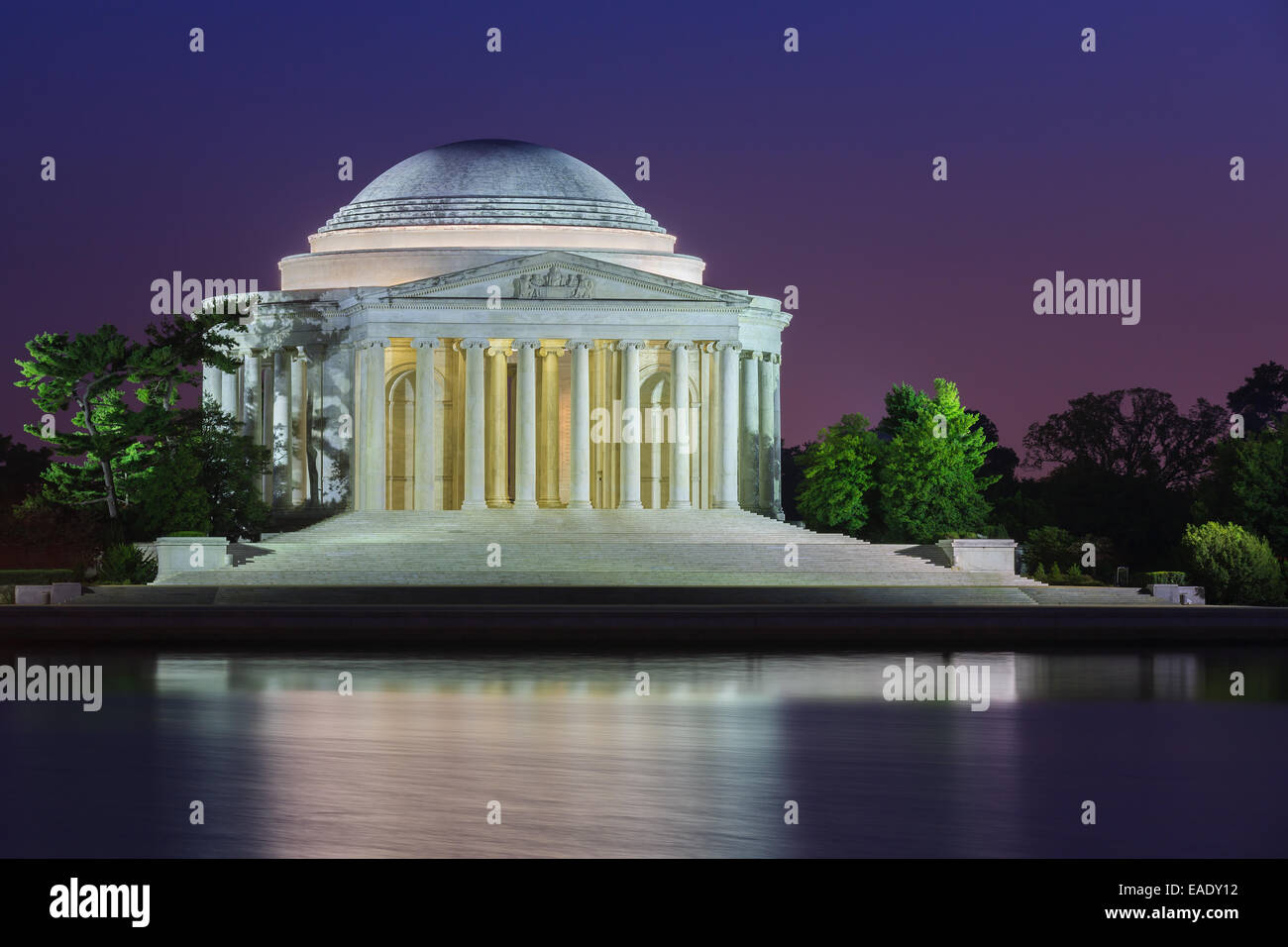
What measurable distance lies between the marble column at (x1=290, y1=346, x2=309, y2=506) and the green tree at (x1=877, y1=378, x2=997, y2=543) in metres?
30.3

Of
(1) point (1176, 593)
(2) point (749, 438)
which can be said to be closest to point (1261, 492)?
(1) point (1176, 593)

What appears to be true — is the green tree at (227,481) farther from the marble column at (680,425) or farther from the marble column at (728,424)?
the marble column at (728,424)

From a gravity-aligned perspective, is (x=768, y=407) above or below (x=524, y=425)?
above

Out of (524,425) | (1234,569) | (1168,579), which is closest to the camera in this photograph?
(1168,579)

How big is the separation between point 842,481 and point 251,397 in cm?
3200

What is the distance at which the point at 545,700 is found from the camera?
135 ft

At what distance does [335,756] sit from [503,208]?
7338 cm

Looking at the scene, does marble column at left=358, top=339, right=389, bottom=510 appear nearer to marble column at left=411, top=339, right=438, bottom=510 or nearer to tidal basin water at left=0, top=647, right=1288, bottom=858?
marble column at left=411, top=339, right=438, bottom=510

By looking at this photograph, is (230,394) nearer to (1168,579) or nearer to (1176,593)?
(1168,579)

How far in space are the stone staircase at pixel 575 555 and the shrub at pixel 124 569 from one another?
180cm

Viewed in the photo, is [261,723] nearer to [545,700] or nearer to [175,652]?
[545,700]

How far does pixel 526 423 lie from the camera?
96688mm

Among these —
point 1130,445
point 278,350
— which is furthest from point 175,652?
point 1130,445

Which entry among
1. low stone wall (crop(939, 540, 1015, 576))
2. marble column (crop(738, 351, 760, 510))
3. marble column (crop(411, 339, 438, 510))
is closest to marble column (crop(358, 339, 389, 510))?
marble column (crop(411, 339, 438, 510))
